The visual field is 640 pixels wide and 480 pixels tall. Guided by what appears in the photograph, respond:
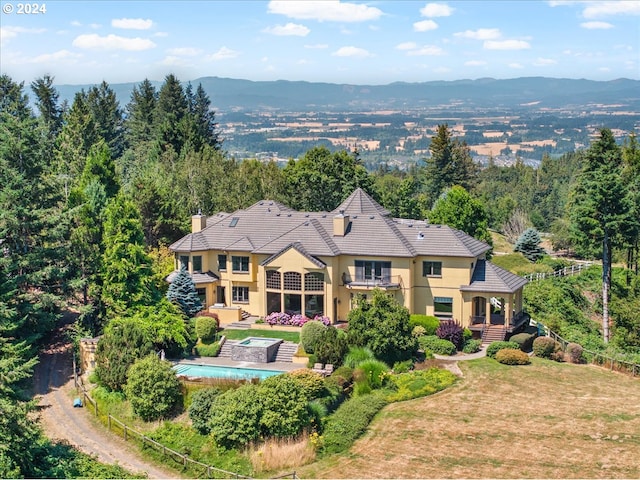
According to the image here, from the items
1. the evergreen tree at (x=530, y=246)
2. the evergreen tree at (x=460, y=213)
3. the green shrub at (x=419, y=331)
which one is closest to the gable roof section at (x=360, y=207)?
the green shrub at (x=419, y=331)

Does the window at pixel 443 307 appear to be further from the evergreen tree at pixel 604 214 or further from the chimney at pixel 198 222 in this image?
the chimney at pixel 198 222

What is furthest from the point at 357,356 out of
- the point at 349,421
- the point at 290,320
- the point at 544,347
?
the point at 544,347

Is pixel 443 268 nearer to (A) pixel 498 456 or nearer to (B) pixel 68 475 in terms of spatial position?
(A) pixel 498 456

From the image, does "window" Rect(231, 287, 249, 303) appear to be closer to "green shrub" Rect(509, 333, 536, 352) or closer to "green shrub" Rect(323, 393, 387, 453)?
"green shrub" Rect(323, 393, 387, 453)

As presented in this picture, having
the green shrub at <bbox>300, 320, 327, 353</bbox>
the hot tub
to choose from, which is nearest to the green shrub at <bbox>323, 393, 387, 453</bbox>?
the green shrub at <bbox>300, 320, 327, 353</bbox>

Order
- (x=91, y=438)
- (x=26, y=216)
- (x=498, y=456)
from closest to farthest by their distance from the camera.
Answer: (x=498, y=456) < (x=91, y=438) < (x=26, y=216)

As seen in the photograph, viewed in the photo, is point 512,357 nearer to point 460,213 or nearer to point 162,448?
point 162,448

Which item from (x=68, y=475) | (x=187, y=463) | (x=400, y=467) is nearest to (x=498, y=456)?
(x=400, y=467)
